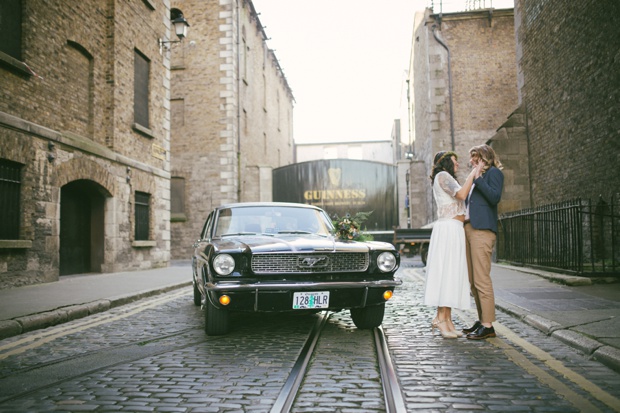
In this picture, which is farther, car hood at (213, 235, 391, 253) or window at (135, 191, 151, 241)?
window at (135, 191, 151, 241)

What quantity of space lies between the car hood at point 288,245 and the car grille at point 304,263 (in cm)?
6

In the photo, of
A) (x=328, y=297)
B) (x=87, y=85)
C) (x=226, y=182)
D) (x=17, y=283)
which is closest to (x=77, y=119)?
(x=87, y=85)

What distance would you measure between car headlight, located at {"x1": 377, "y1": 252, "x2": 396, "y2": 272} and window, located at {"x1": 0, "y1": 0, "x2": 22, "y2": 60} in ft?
27.8

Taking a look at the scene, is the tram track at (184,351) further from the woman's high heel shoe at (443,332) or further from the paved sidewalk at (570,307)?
the paved sidewalk at (570,307)

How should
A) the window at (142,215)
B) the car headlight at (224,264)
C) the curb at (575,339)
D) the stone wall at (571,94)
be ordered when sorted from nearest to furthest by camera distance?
the curb at (575,339) → the car headlight at (224,264) → the stone wall at (571,94) → the window at (142,215)

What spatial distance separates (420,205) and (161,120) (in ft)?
43.7

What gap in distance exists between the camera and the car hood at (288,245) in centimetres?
506

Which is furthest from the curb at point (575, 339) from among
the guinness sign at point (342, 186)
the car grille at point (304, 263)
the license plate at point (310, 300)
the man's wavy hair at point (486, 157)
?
the guinness sign at point (342, 186)

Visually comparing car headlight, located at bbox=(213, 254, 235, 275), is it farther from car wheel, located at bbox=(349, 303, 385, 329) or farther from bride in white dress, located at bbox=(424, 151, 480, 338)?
bride in white dress, located at bbox=(424, 151, 480, 338)

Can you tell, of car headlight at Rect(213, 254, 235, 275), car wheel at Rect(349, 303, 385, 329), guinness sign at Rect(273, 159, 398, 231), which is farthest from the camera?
guinness sign at Rect(273, 159, 398, 231)

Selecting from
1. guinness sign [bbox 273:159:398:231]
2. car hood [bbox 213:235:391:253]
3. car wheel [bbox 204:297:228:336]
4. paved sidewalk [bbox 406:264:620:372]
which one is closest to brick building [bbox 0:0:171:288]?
car wheel [bbox 204:297:228:336]

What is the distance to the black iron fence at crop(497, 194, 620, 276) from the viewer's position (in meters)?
9.64

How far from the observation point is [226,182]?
78.6ft

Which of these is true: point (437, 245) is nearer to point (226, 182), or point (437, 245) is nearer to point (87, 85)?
point (87, 85)
